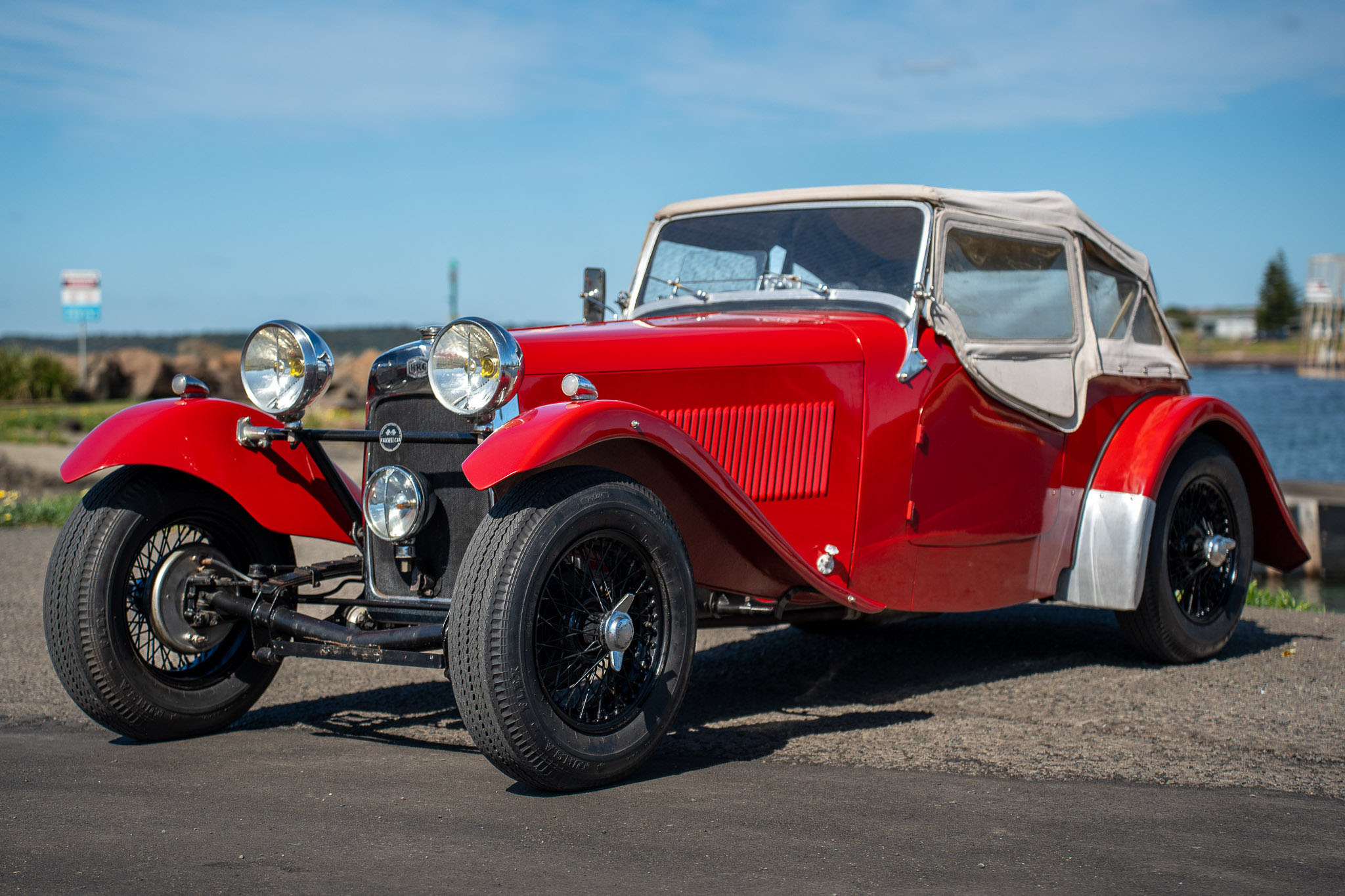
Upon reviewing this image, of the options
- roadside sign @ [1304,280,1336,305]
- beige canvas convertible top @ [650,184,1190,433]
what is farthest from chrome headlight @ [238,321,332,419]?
roadside sign @ [1304,280,1336,305]

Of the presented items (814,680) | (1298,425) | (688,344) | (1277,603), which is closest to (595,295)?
(688,344)

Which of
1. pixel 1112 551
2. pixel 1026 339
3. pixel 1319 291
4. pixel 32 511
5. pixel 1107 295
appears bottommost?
pixel 32 511

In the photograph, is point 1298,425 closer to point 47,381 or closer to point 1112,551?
point 1112,551

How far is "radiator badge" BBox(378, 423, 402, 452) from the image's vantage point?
3.76 meters

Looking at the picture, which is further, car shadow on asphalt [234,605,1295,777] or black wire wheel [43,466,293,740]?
car shadow on asphalt [234,605,1295,777]

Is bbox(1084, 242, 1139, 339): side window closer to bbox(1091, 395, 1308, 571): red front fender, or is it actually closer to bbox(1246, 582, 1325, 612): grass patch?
bbox(1091, 395, 1308, 571): red front fender

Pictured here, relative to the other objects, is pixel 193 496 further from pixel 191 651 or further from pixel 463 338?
pixel 463 338

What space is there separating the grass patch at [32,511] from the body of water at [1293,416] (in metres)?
9.42

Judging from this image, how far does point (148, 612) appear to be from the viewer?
155 inches

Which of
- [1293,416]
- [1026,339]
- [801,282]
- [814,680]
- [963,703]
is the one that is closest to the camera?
[963,703]

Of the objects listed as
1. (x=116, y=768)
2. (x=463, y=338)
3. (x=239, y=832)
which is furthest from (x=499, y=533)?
(x=116, y=768)

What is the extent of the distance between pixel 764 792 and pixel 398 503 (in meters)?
1.41

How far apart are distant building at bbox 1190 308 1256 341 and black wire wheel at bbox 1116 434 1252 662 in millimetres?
107341

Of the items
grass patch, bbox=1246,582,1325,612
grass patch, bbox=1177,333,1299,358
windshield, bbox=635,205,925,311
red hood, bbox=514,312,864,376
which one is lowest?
grass patch, bbox=1246,582,1325,612
